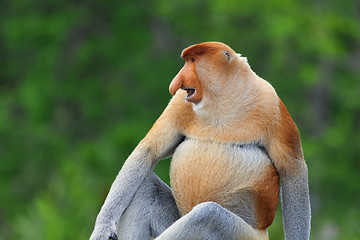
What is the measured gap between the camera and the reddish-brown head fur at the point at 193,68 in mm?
3219

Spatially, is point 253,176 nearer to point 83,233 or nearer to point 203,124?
point 203,124

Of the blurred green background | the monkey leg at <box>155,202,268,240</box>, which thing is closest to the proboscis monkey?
the monkey leg at <box>155,202,268,240</box>

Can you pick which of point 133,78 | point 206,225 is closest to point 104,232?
point 206,225

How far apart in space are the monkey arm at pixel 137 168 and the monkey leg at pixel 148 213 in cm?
4

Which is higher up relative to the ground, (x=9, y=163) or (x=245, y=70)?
(x=245, y=70)

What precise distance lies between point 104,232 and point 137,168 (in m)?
0.35

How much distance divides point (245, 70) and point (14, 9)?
38.9ft

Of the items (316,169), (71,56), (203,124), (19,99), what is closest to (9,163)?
(19,99)

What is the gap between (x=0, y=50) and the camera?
49.2 feet

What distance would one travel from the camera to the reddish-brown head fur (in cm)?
322

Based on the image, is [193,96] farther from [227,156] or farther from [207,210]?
[207,210]

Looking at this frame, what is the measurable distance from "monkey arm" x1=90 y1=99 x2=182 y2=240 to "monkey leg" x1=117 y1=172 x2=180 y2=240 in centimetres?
4

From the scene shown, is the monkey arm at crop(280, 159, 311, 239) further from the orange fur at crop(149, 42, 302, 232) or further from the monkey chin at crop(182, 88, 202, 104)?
the monkey chin at crop(182, 88, 202, 104)

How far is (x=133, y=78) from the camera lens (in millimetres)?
13859
